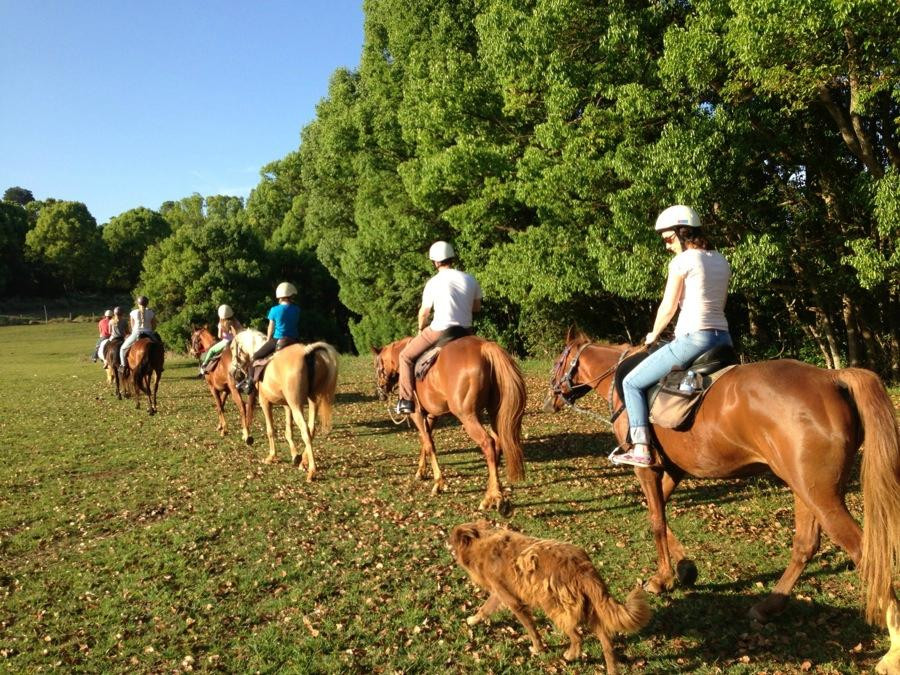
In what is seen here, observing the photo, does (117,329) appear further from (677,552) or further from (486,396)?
(677,552)

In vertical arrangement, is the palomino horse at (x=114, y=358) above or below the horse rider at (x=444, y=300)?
below

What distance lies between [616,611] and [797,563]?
6.29 ft

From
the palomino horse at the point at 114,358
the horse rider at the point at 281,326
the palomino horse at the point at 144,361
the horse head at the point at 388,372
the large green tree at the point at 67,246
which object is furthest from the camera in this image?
the large green tree at the point at 67,246

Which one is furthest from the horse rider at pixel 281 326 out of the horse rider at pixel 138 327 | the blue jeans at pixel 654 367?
the horse rider at pixel 138 327

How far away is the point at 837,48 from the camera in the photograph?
1073cm

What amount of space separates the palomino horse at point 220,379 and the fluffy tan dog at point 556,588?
9.16 meters

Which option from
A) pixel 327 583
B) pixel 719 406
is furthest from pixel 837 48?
pixel 327 583

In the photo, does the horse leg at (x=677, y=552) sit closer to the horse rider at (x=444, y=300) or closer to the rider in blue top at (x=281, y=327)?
the horse rider at (x=444, y=300)

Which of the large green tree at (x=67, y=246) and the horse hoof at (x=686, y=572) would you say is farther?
the large green tree at (x=67, y=246)

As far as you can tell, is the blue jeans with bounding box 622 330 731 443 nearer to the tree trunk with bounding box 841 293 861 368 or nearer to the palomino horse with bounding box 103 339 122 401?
the tree trunk with bounding box 841 293 861 368

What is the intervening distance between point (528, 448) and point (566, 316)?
14.8m

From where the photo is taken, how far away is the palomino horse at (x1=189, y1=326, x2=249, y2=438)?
13.0 m

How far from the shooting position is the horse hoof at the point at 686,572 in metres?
5.48

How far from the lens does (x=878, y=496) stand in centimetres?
421
